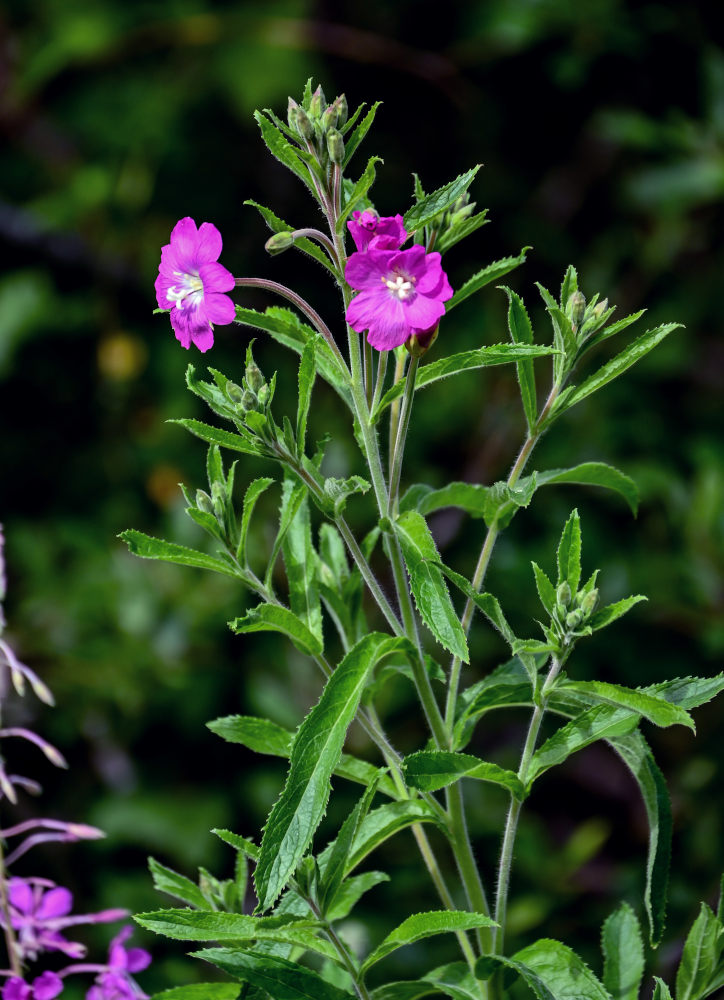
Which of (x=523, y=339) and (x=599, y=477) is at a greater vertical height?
(x=523, y=339)

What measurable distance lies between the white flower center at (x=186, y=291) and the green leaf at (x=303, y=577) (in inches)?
8.0

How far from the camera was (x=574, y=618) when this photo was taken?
3.27 feet

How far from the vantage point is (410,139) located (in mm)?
3389

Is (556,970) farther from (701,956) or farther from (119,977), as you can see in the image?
(119,977)

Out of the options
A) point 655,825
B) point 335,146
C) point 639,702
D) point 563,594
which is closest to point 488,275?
point 335,146

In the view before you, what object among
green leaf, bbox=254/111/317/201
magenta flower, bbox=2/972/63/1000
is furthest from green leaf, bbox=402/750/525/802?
green leaf, bbox=254/111/317/201

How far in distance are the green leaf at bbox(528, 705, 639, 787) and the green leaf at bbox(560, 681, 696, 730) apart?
0.9 inches

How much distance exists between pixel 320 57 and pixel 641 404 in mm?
1379

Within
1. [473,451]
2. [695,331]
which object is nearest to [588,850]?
[473,451]

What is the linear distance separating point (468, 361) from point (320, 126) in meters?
0.23

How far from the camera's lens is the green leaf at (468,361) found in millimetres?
972

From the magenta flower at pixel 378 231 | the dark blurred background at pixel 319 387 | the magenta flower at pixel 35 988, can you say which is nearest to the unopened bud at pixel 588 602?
the magenta flower at pixel 378 231

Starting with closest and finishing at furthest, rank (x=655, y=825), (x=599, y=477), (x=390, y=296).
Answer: (x=390, y=296) → (x=655, y=825) → (x=599, y=477)

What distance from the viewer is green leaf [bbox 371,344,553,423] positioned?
38.3 inches
